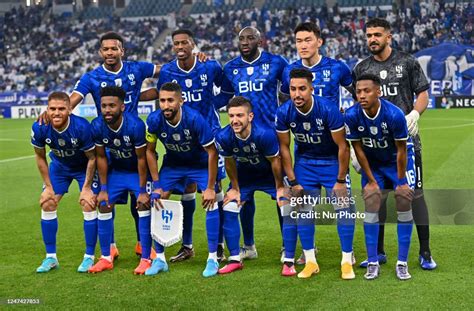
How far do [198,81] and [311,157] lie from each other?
1.50 m

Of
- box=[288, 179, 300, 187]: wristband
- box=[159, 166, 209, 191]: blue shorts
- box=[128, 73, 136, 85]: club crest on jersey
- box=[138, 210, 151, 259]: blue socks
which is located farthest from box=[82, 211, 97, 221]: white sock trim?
box=[288, 179, 300, 187]: wristband

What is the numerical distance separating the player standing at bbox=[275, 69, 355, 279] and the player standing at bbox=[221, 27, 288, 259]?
0.66m

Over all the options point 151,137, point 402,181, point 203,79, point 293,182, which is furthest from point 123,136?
point 402,181

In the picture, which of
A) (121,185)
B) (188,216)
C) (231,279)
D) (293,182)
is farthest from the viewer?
(188,216)

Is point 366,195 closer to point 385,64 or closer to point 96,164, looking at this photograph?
point 385,64

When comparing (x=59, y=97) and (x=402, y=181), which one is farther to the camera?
A: (x=59, y=97)

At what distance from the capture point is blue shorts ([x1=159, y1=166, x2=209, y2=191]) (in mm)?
6590

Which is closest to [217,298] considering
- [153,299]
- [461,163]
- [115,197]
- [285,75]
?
[153,299]

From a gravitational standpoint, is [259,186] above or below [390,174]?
below

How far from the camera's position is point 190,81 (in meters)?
6.89

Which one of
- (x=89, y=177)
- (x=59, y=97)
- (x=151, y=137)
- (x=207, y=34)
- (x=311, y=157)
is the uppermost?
(x=207, y=34)

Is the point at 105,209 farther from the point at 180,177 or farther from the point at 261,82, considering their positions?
the point at 261,82

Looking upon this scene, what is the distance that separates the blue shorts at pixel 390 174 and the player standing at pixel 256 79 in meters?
1.26

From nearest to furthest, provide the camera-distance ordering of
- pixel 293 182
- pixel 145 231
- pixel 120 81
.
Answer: pixel 293 182
pixel 145 231
pixel 120 81
